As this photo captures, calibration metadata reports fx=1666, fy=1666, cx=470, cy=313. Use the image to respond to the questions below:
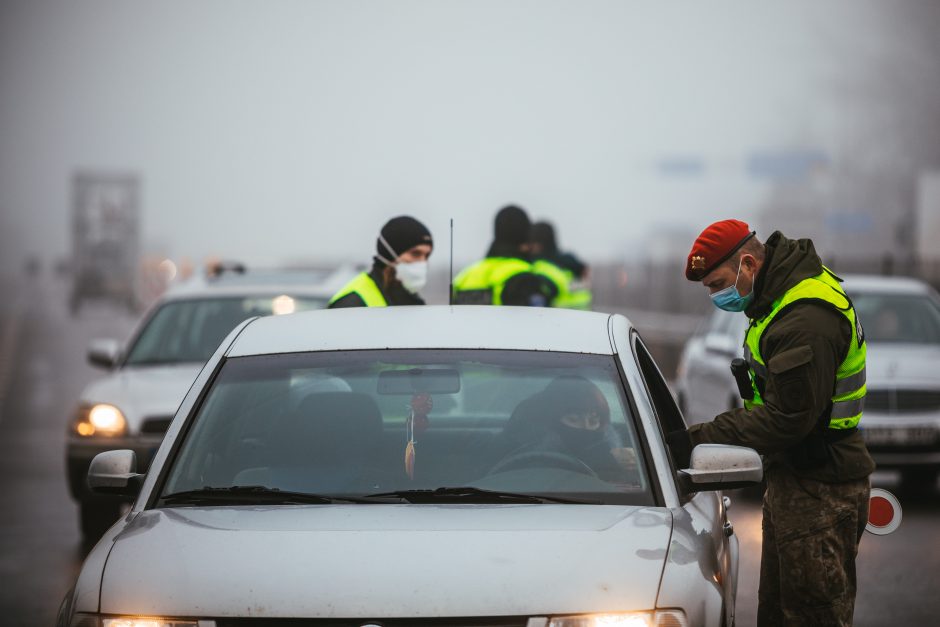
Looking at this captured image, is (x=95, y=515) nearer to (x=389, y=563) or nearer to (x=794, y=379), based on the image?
(x=794, y=379)

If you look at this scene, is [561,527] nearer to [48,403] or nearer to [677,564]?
[677,564]

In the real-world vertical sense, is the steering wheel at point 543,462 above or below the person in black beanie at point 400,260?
below

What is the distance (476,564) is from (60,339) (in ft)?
135

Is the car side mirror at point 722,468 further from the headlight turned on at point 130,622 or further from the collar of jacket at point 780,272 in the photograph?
the headlight turned on at point 130,622

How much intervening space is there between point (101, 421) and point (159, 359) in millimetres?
1229

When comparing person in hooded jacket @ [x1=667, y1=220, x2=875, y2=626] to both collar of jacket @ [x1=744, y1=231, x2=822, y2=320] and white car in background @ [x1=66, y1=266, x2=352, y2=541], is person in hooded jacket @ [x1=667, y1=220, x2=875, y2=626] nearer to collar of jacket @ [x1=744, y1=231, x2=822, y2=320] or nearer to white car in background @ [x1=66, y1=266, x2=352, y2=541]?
collar of jacket @ [x1=744, y1=231, x2=822, y2=320]

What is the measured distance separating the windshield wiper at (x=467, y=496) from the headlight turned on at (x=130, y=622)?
2.77 ft

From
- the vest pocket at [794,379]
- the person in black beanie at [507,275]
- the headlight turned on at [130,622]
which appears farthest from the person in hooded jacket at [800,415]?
the person in black beanie at [507,275]

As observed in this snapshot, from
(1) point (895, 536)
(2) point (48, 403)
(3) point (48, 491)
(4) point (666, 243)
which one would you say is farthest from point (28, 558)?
(4) point (666, 243)

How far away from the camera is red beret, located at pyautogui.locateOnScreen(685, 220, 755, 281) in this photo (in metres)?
5.59

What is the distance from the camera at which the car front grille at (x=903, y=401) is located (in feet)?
41.1

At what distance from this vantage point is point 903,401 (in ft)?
41.2

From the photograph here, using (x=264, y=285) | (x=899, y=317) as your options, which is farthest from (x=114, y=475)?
(x=899, y=317)

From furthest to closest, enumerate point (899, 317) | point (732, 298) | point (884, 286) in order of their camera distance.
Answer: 1. point (884, 286)
2. point (899, 317)
3. point (732, 298)
